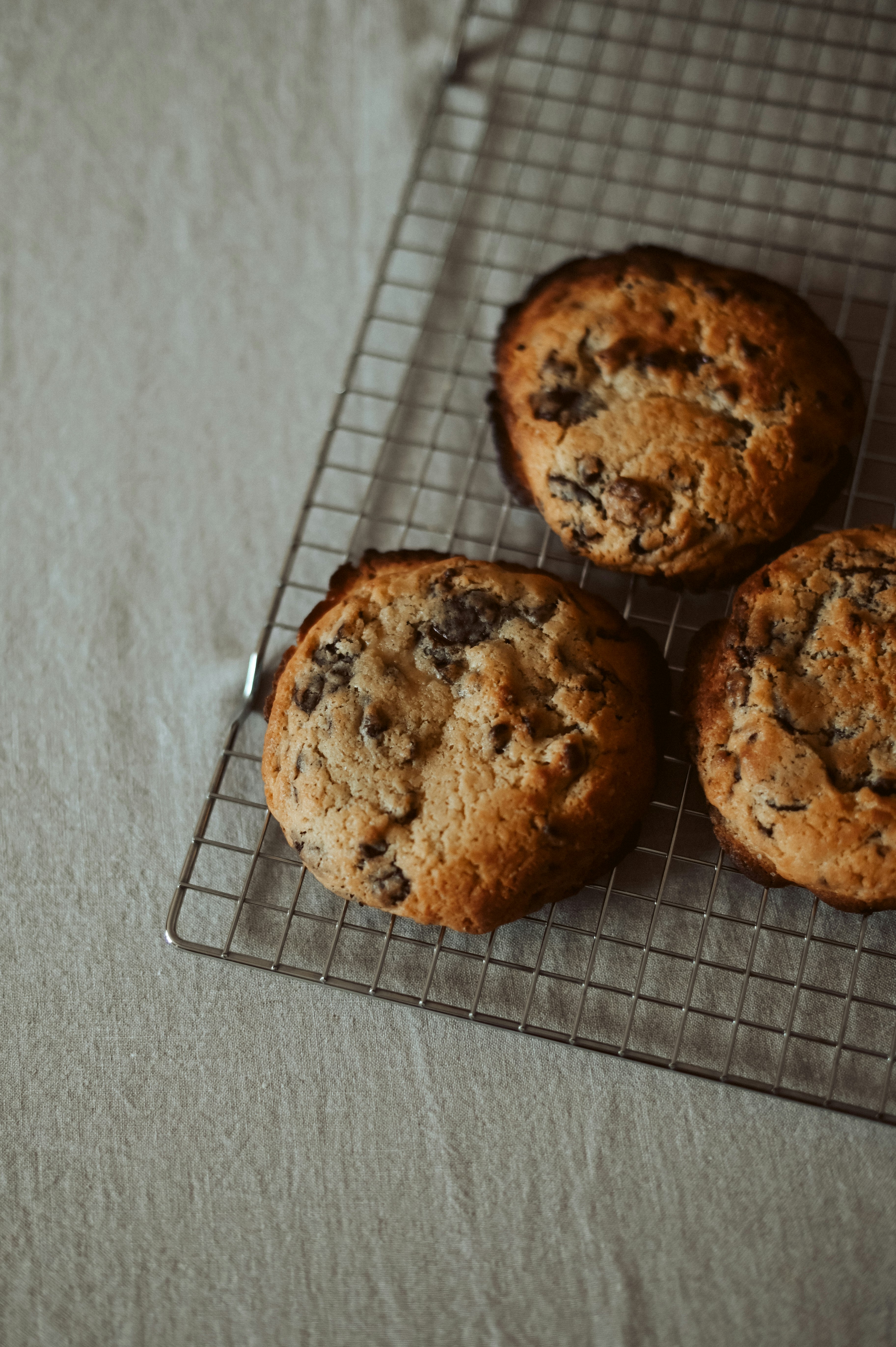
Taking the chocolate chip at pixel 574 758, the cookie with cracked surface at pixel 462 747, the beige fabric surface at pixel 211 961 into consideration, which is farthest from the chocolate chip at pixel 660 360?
the beige fabric surface at pixel 211 961

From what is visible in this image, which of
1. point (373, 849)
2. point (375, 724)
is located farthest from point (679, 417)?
point (373, 849)

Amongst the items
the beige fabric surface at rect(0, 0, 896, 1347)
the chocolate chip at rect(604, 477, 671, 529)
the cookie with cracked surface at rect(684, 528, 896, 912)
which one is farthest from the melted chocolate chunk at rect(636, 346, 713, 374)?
the beige fabric surface at rect(0, 0, 896, 1347)

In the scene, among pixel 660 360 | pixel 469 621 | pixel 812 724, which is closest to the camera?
pixel 812 724

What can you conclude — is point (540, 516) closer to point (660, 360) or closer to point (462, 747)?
point (660, 360)

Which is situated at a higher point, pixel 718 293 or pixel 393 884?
pixel 718 293

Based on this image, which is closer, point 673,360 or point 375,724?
point 375,724

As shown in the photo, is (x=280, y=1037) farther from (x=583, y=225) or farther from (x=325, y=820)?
(x=583, y=225)
